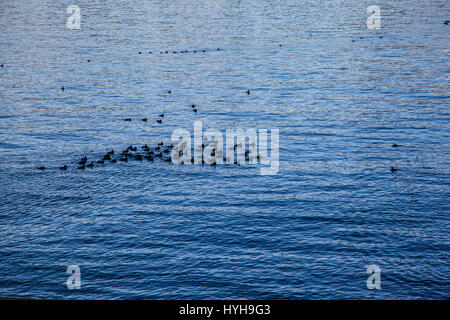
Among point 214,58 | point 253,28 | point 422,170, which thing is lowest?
point 422,170

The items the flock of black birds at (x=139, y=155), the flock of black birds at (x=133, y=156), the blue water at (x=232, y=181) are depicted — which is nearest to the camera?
the blue water at (x=232, y=181)

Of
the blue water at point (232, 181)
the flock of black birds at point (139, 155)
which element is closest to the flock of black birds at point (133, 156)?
the flock of black birds at point (139, 155)

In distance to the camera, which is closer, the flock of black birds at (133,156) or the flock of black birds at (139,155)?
the flock of black birds at (133,156)

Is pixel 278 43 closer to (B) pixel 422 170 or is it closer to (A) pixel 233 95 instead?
(A) pixel 233 95

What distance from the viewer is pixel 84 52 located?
125 meters

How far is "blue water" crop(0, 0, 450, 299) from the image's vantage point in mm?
37469

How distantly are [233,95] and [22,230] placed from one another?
51.9 m

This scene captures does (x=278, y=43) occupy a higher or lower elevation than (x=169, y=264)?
higher

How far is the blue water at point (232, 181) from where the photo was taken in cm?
3747

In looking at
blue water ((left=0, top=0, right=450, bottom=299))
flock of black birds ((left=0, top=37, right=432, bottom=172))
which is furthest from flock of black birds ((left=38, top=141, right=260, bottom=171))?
blue water ((left=0, top=0, right=450, bottom=299))

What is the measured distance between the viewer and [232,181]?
54.5 meters

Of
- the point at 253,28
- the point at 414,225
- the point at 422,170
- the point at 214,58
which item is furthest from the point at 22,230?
the point at 253,28

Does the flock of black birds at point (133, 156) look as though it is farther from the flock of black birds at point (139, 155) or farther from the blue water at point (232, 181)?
the blue water at point (232, 181)

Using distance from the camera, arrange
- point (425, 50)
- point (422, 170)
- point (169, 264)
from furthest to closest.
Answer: point (425, 50) < point (422, 170) < point (169, 264)
